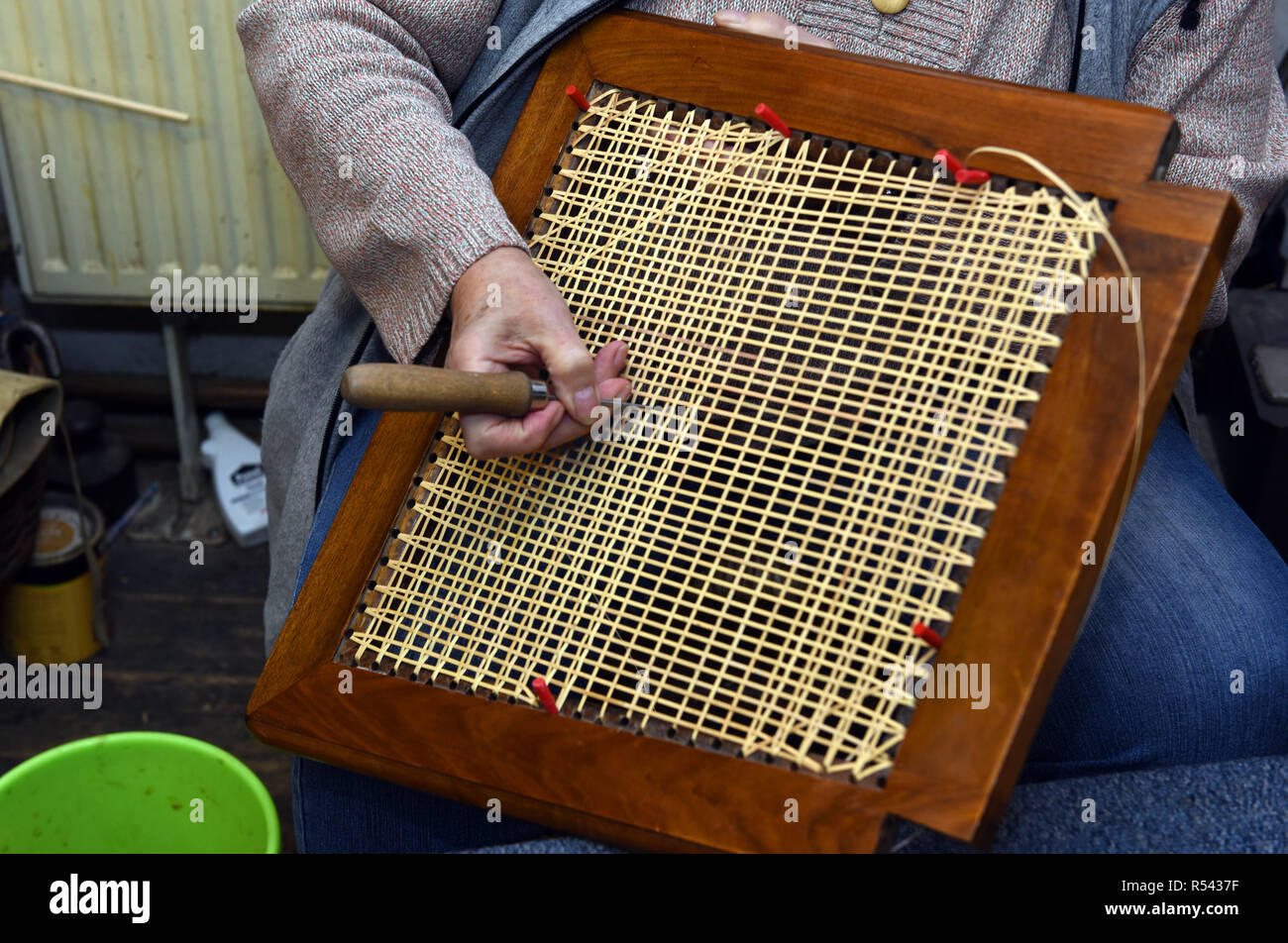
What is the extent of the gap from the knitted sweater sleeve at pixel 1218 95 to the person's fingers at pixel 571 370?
1.67 feet

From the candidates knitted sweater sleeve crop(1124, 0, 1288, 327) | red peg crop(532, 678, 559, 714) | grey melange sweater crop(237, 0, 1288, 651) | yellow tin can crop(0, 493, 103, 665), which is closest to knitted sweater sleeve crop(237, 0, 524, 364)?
grey melange sweater crop(237, 0, 1288, 651)

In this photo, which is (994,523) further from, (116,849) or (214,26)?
(214,26)

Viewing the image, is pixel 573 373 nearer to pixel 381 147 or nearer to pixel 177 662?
pixel 381 147

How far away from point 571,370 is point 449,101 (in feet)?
1.09

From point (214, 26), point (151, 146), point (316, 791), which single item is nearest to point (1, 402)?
point (151, 146)

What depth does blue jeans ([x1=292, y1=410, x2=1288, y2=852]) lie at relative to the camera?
76cm

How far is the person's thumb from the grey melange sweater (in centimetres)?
9

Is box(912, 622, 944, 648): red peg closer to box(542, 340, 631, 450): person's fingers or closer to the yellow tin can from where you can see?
box(542, 340, 631, 450): person's fingers

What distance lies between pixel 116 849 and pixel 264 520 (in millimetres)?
816

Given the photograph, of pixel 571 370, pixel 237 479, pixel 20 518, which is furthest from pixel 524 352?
pixel 237 479

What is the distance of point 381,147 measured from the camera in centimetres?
75

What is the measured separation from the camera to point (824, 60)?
688 millimetres

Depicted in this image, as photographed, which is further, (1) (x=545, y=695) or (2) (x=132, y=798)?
(2) (x=132, y=798)

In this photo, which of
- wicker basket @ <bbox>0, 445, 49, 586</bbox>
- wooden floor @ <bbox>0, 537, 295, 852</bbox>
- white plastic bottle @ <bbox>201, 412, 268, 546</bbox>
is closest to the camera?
wicker basket @ <bbox>0, 445, 49, 586</bbox>
